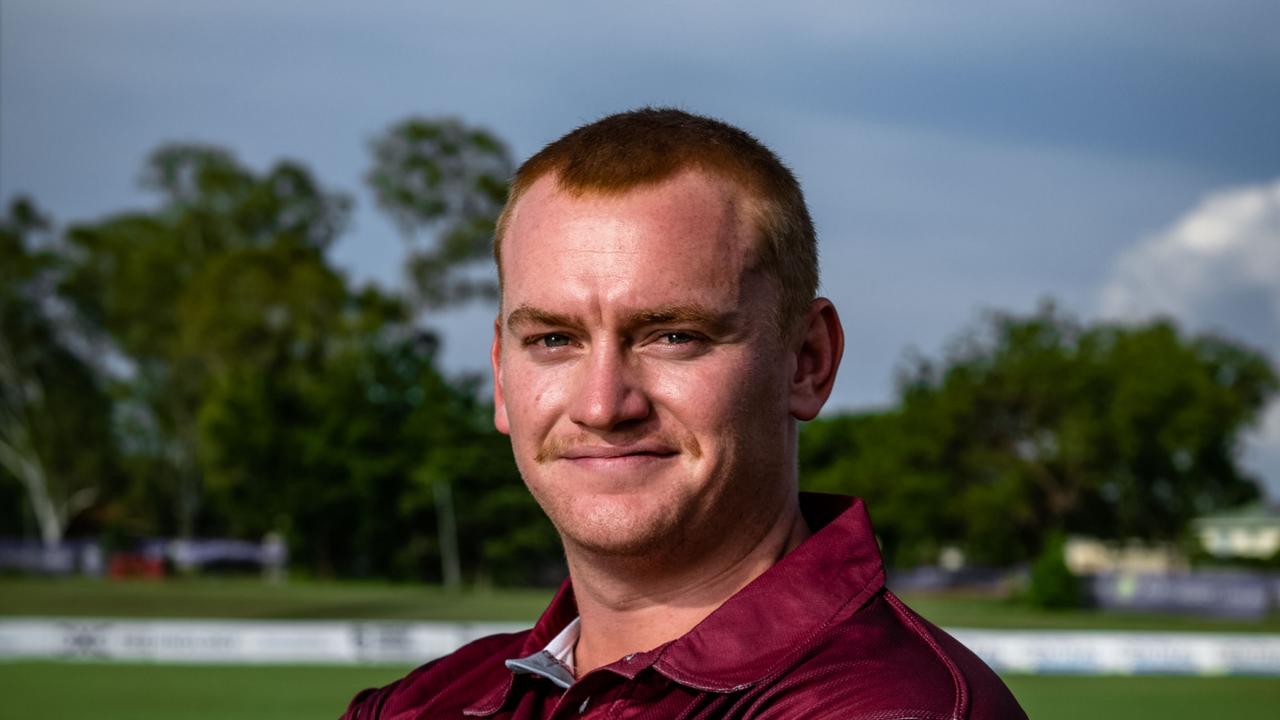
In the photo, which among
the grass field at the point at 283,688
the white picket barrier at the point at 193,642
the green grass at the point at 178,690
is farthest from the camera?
the white picket barrier at the point at 193,642

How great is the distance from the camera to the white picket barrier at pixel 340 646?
23703mm

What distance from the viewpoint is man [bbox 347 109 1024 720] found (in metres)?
1.83

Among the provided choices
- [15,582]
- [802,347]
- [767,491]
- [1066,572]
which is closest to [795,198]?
[802,347]

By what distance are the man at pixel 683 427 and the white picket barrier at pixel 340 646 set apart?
2193cm

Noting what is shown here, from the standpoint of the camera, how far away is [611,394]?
6.44 feet

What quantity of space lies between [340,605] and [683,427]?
41.8m

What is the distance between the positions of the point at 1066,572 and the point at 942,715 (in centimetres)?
4374

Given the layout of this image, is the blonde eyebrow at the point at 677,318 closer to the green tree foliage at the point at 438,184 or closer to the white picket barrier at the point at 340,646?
the white picket barrier at the point at 340,646

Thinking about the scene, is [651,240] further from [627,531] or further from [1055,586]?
[1055,586]

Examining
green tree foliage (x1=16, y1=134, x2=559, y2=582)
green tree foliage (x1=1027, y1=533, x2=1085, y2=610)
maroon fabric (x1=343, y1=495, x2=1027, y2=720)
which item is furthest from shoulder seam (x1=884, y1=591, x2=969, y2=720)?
green tree foliage (x1=16, y1=134, x2=559, y2=582)

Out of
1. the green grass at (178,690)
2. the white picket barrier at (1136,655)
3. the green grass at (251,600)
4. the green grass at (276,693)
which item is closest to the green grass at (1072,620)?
the white picket barrier at (1136,655)

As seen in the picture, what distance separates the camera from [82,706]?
18.5 meters

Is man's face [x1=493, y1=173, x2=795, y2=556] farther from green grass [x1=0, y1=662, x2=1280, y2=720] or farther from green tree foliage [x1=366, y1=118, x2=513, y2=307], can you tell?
green tree foliage [x1=366, y1=118, x2=513, y2=307]

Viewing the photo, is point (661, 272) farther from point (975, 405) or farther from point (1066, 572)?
point (975, 405)
